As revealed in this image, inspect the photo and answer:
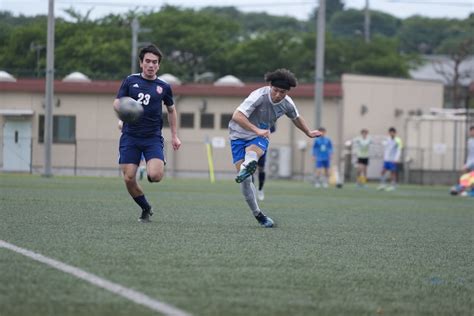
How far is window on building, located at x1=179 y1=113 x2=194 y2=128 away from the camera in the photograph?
50219mm

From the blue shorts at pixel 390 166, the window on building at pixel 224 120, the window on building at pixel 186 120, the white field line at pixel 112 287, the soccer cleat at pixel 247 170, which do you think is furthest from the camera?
the window on building at pixel 186 120

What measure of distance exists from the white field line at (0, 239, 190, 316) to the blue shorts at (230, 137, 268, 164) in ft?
14.4

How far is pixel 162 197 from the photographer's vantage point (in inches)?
813

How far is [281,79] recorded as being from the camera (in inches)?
473

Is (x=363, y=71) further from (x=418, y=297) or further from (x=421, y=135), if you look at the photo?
(x=418, y=297)

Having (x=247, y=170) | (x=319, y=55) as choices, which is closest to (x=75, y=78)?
(x=319, y=55)

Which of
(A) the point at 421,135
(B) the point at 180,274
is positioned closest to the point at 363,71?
(A) the point at 421,135

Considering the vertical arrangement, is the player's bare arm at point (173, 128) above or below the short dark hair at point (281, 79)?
below

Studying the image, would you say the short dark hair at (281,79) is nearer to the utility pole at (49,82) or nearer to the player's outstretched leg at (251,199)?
the player's outstretched leg at (251,199)

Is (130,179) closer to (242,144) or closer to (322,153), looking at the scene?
(242,144)

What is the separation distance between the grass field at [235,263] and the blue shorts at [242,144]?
828 millimetres

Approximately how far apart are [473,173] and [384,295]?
23.1m

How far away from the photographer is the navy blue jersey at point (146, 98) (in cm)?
1236

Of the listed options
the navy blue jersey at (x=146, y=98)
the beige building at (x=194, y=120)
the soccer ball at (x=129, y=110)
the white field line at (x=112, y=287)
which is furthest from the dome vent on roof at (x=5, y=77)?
the white field line at (x=112, y=287)
